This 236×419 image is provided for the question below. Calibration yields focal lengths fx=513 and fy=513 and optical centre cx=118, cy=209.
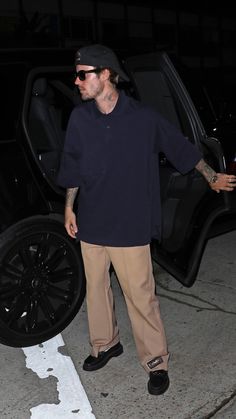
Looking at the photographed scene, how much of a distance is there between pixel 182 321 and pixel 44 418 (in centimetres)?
127

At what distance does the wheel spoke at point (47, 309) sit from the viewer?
3051 mm

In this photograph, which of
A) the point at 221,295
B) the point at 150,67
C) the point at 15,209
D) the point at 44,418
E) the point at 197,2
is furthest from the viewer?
the point at 197,2

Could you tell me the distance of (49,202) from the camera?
3.04m

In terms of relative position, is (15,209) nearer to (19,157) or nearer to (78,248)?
(19,157)

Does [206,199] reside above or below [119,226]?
below

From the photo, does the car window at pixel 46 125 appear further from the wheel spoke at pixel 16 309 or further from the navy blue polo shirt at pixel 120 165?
the navy blue polo shirt at pixel 120 165

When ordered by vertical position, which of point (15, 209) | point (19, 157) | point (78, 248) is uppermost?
point (19, 157)

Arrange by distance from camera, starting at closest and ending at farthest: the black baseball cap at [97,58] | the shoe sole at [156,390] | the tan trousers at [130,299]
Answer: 1. the black baseball cap at [97,58]
2. the tan trousers at [130,299]
3. the shoe sole at [156,390]

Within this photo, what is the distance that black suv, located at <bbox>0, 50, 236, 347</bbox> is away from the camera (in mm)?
2900

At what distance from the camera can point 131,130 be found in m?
2.32

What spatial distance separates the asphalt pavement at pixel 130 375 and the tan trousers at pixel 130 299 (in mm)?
167

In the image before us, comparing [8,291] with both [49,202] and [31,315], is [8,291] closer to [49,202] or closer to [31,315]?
[31,315]

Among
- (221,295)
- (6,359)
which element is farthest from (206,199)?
(6,359)

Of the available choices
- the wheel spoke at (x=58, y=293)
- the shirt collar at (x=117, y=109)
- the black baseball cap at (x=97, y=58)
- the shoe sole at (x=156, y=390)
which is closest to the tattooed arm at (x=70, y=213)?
the shirt collar at (x=117, y=109)
